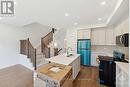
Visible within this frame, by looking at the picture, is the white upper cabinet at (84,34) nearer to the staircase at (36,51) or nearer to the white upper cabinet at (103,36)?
the white upper cabinet at (103,36)

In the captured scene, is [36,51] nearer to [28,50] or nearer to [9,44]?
[28,50]

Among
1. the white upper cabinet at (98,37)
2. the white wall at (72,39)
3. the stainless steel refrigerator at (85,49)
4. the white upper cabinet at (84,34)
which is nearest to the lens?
→ the white upper cabinet at (98,37)

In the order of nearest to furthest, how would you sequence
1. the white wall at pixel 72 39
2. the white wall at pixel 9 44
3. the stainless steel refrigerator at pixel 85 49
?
the white wall at pixel 9 44 → the stainless steel refrigerator at pixel 85 49 → the white wall at pixel 72 39

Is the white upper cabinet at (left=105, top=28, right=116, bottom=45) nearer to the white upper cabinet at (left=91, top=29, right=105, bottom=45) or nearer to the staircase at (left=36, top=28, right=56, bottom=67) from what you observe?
the white upper cabinet at (left=91, top=29, right=105, bottom=45)

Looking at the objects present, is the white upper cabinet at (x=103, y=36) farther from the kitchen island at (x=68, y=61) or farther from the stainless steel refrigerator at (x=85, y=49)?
the kitchen island at (x=68, y=61)

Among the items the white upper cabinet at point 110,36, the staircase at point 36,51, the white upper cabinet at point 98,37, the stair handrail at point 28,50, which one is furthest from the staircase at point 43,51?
the white upper cabinet at point 110,36

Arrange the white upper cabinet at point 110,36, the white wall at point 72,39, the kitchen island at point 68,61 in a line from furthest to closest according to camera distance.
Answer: the white wall at point 72,39 < the white upper cabinet at point 110,36 < the kitchen island at point 68,61

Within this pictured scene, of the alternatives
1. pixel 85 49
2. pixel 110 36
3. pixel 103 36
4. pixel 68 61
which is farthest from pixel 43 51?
pixel 110 36

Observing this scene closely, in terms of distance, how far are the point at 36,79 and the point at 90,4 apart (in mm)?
2434

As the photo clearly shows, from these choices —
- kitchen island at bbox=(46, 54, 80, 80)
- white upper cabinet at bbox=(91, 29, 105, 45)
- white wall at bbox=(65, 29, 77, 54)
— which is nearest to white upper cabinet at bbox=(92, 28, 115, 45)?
white upper cabinet at bbox=(91, 29, 105, 45)

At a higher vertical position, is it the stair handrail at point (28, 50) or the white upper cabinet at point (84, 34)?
the white upper cabinet at point (84, 34)

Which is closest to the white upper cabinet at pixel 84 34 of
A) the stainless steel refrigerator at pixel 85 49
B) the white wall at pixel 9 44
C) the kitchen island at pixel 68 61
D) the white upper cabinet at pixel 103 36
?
the stainless steel refrigerator at pixel 85 49

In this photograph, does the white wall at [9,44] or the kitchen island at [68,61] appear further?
the white wall at [9,44]

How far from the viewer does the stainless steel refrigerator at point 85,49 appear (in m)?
6.14
